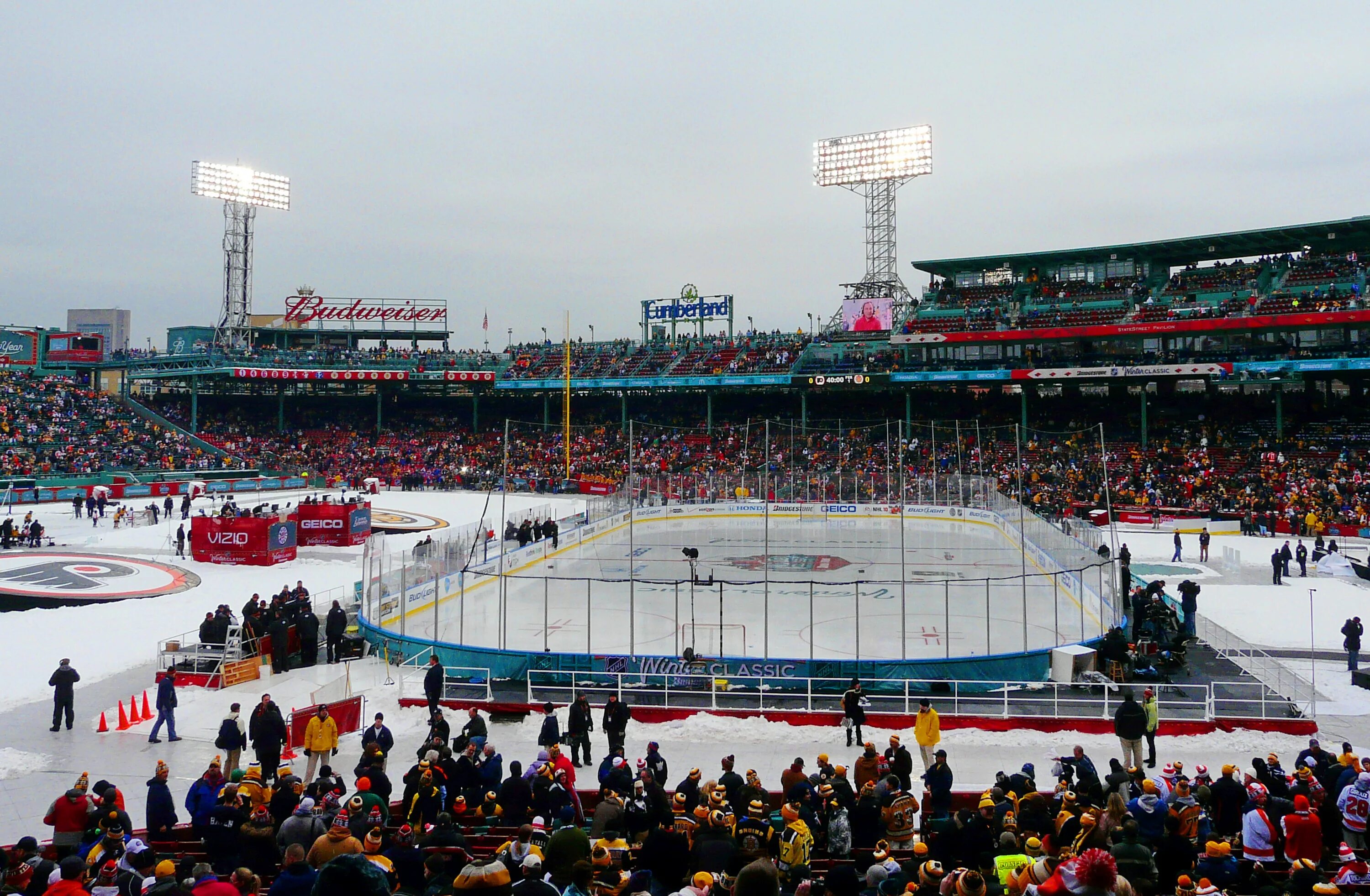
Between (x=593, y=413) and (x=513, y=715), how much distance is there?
6318 centimetres

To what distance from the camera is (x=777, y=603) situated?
1005 inches

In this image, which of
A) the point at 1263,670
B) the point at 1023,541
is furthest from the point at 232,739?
the point at 1023,541

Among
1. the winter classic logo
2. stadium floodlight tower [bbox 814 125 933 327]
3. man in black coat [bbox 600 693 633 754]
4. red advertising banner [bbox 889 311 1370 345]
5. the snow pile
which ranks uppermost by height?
stadium floodlight tower [bbox 814 125 933 327]

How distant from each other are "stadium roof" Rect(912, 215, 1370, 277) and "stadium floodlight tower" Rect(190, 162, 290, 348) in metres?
54.4

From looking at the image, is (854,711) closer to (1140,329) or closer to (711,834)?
(711,834)

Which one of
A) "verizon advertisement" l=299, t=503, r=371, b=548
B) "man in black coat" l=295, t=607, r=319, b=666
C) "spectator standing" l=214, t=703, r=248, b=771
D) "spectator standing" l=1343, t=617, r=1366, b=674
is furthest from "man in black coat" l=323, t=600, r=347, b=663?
"spectator standing" l=1343, t=617, r=1366, b=674

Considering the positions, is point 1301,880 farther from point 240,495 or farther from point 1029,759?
point 240,495

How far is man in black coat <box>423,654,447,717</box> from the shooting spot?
1620cm

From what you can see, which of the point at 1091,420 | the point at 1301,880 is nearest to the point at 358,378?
the point at 1091,420

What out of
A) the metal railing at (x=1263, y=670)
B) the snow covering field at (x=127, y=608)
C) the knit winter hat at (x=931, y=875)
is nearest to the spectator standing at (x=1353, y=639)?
the metal railing at (x=1263, y=670)

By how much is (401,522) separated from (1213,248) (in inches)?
2202

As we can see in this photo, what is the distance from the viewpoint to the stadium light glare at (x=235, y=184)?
2958 inches

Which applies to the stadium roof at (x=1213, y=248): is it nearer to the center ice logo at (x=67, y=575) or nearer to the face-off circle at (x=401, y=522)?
the face-off circle at (x=401, y=522)

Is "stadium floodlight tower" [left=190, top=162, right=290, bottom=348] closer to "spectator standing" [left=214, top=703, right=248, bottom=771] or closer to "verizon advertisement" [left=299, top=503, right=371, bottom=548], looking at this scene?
"verizon advertisement" [left=299, top=503, right=371, bottom=548]
